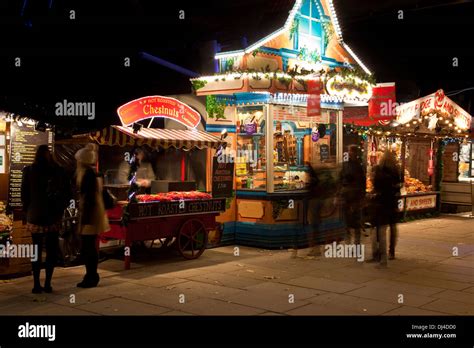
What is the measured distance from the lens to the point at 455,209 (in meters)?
18.7

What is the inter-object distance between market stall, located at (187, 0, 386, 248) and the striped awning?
1005mm

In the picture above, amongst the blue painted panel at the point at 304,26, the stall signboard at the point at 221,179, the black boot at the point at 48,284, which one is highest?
the blue painted panel at the point at 304,26

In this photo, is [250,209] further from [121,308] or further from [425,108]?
[425,108]

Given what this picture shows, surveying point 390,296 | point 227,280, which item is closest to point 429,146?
point 390,296

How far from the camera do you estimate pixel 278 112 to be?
39.9ft

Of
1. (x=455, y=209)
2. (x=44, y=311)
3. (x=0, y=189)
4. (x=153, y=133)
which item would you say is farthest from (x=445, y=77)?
(x=44, y=311)

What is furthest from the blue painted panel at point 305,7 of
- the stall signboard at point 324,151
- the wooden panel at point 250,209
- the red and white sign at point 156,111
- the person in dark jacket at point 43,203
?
the person in dark jacket at point 43,203

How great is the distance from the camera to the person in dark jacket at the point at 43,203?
750 centimetres

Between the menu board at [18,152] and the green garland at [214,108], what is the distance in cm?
326

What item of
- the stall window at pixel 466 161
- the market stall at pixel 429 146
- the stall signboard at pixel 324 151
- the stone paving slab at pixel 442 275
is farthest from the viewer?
the stall window at pixel 466 161

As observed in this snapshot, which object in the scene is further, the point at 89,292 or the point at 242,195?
the point at 242,195

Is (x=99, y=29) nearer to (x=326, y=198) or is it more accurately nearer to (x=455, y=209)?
(x=326, y=198)

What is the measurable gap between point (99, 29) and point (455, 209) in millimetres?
12872

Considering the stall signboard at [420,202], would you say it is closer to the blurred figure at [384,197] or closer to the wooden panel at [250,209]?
the wooden panel at [250,209]
